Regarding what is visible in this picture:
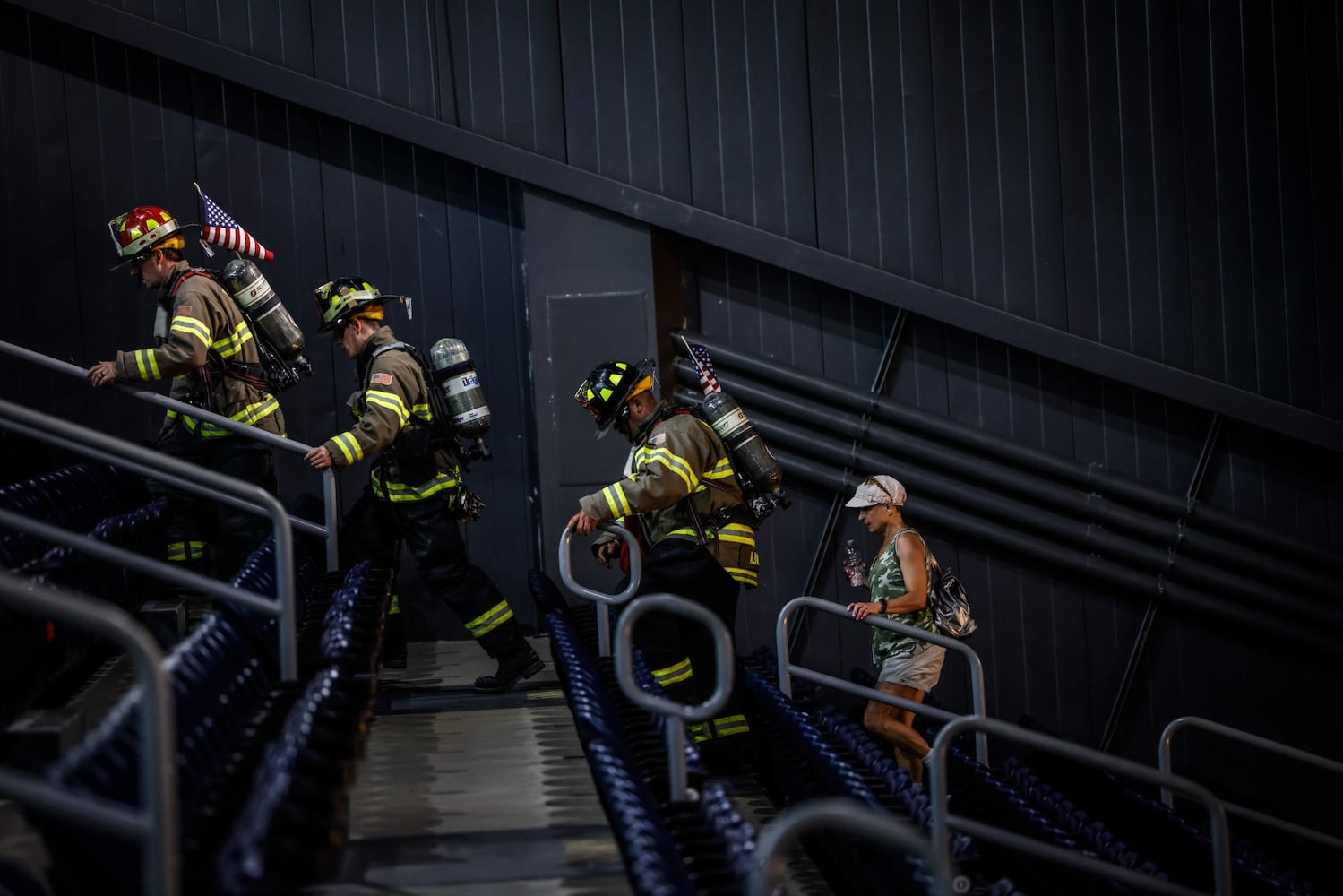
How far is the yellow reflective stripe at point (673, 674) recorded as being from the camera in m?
5.84

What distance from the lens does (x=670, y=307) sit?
26.2ft

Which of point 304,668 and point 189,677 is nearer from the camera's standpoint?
point 189,677

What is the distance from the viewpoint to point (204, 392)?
20.6 ft

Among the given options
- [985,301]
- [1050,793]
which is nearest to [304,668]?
[1050,793]

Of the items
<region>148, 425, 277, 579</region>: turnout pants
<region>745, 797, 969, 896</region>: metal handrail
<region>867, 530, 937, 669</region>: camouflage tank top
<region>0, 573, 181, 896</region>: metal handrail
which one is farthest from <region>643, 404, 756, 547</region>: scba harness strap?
<region>0, 573, 181, 896</region>: metal handrail

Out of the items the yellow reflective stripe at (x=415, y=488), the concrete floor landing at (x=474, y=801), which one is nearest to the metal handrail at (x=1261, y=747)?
the concrete floor landing at (x=474, y=801)

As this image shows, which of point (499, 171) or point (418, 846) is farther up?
point (499, 171)

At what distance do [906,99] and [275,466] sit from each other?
13.6 ft

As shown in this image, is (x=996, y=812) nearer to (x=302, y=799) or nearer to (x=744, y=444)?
(x=744, y=444)

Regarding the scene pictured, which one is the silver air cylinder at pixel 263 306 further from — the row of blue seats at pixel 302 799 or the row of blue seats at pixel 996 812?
the row of blue seats at pixel 996 812

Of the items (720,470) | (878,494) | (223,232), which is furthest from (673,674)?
(223,232)

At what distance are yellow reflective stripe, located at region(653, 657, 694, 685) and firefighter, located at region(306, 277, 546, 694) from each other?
65 cm

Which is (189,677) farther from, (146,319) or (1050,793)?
(146,319)

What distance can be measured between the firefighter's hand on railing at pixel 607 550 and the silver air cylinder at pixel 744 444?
2.25 ft
